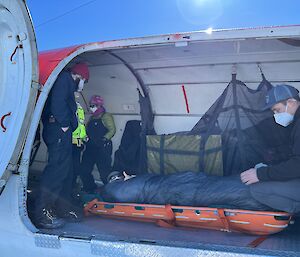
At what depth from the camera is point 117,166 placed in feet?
15.9

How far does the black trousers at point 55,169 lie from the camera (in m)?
3.31

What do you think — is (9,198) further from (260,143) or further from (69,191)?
(260,143)

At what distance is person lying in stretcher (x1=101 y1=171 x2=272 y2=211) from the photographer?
2.94m

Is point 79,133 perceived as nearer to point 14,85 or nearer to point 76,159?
point 76,159

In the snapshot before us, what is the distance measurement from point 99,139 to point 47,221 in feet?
6.61

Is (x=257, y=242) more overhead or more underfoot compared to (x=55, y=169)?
more underfoot

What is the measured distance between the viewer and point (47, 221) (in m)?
3.13

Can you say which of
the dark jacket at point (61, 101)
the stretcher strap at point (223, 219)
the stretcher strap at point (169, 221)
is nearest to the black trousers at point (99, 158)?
the dark jacket at point (61, 101)

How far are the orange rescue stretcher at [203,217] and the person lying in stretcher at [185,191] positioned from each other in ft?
0.29

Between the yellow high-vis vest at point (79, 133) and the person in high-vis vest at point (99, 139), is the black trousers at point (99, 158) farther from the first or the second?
the yellow high-vis vest at point (79, 133)

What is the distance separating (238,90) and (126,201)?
1.86 metres

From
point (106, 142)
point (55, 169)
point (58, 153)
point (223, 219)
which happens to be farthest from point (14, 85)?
point (106, 142)

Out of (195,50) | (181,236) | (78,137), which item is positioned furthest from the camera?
(78,137)

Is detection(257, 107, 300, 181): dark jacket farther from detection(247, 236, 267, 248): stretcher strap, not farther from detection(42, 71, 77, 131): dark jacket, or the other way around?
detection(42, 71, 77, 131): dark jacket
